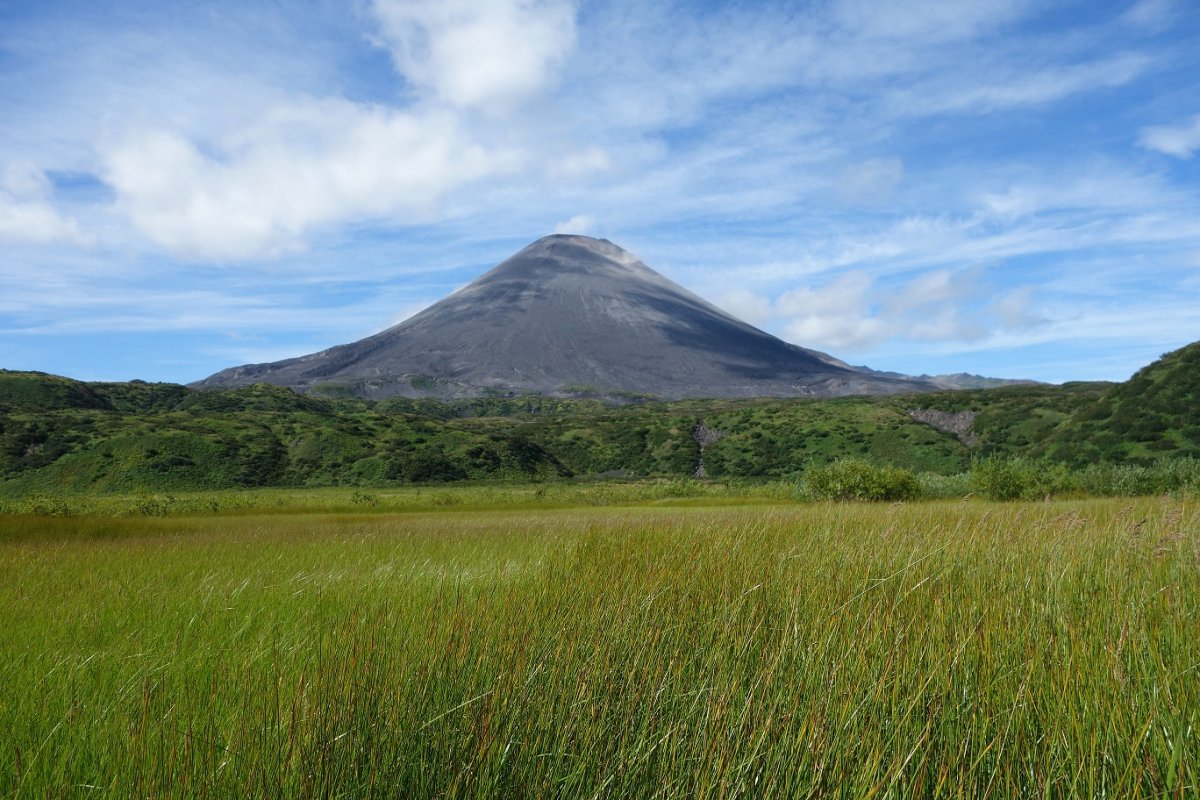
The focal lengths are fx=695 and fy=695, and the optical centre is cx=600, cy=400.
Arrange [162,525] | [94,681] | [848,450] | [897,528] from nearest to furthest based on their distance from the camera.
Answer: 1. [94,681]
2. [897,528]
3. [162,525]
4. [848,450]

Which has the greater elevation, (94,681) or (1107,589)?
(1107,589)

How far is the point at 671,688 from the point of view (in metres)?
3.47

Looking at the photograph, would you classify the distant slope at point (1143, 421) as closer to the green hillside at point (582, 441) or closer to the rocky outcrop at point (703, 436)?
the green hillside at point (582, 441)

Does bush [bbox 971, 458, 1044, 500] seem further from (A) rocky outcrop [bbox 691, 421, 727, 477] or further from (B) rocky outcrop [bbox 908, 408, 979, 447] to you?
(A) rocky outcrop [bbox 691, 421, 727, 477]

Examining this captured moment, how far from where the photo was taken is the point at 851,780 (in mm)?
2697

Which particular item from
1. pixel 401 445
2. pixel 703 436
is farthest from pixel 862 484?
pixel 703 436

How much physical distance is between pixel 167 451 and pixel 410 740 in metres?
79.4

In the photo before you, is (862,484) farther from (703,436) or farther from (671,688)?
(703,436)

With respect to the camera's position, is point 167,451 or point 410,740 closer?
point 410,740

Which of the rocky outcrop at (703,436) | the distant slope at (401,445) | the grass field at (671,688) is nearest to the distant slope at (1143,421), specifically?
the distant slope at (401,445)

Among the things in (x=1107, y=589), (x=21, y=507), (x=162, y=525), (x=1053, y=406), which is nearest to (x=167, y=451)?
(x=21, y=507)

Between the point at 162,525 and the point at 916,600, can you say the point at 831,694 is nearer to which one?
the point at 916,600

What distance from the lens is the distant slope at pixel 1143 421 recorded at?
50812 mm

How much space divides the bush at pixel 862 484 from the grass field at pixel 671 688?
79.9 feet
